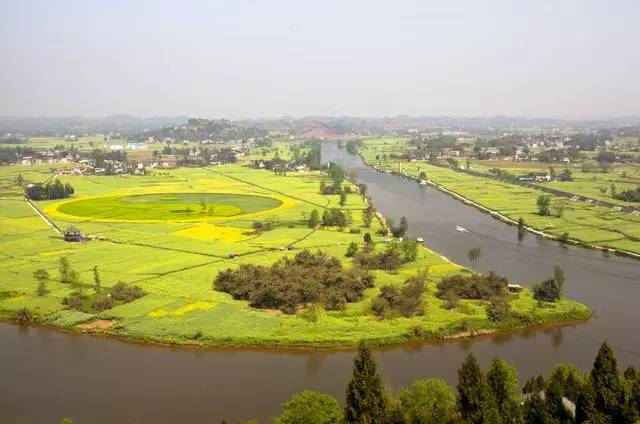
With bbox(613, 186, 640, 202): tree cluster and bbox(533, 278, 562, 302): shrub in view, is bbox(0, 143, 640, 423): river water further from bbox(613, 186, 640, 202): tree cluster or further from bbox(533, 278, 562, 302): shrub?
bbox(613, 186, 640, 202): tree cluster

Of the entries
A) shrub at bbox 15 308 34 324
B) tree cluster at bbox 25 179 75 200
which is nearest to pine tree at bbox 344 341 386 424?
shrub at bbox 15 308 34 324

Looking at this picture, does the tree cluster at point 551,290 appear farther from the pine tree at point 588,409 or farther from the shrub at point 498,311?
the pine tree at point 588,409

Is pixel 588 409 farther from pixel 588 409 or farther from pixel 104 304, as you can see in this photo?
pixel 104 304

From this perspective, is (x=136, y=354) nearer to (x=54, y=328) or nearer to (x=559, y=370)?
(x=54, y=328)

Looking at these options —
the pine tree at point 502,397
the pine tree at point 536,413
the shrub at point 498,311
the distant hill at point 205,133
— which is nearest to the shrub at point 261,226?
the shrub at point 498,311

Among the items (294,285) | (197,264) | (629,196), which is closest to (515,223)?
(629,196)

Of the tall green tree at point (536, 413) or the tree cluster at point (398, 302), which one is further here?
the tree cluster at point (398, 302)

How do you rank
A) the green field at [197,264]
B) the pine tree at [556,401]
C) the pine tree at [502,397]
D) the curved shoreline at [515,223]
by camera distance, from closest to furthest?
the pine tree at [502,397]
the pine tree at [556,401]
the green field at [197,264]
the curved shoreline at [515,223]
